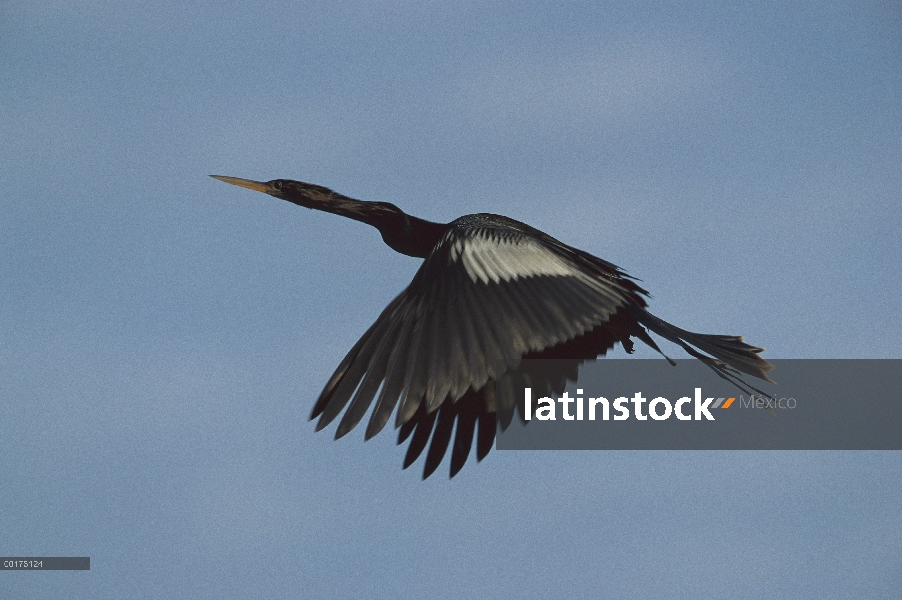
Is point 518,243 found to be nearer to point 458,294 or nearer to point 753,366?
point 458,294

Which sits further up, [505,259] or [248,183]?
[248,183]

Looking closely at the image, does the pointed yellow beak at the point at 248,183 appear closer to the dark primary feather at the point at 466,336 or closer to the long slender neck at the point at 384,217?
the long slender neck at the point at 384,217

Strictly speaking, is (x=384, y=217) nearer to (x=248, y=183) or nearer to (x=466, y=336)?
(x=248, y=183)

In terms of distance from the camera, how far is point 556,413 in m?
8.30

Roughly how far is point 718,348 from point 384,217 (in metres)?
3.47

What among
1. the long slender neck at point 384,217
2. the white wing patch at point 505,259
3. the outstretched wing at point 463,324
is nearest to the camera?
the outstretched wing at point 463,324

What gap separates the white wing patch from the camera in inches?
309

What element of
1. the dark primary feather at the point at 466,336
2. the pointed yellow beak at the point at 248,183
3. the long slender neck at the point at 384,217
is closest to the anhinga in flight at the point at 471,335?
the dark primary feather at the point at 466,336

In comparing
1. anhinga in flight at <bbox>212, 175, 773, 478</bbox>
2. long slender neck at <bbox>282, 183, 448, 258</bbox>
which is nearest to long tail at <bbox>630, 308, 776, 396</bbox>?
anhinga in flight at <bbox>212, 175, 773, 478</bbox>

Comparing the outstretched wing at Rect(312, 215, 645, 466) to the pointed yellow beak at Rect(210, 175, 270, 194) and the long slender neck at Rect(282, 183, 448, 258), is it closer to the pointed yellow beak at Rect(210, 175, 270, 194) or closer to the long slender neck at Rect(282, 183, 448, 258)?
the long slender neck at Rect(282, 183, 448, 258)

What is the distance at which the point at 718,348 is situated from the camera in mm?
9953

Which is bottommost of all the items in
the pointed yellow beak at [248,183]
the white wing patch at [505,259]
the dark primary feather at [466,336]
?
the dark primary feather at [466,336]

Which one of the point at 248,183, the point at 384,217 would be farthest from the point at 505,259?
the point at 248,183

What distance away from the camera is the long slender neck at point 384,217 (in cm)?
975
